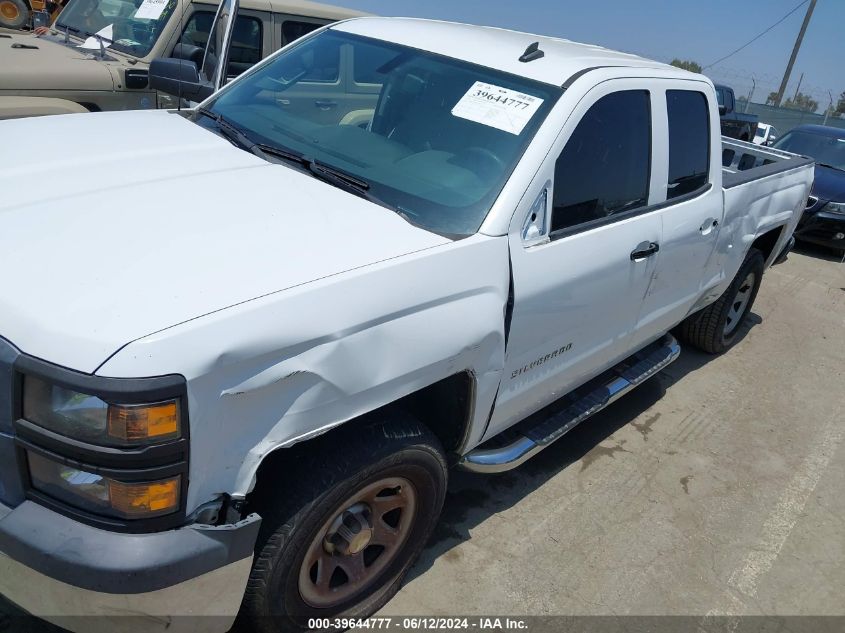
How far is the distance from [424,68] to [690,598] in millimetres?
2516

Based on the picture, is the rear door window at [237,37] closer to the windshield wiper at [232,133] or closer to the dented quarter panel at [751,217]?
the windshield wiper at [232,133]

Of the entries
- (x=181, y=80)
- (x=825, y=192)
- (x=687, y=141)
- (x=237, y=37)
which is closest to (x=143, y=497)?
(x=181, y=80)

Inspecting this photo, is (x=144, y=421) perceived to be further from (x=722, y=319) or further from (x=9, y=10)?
(x=9, y=10)

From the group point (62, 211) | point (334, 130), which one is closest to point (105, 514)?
point (62, 211)

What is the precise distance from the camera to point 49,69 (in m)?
5.09

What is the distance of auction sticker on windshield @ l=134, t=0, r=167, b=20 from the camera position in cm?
571

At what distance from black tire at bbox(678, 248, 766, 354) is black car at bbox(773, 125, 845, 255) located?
3.93 m

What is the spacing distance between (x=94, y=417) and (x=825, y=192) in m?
Result: 9.24

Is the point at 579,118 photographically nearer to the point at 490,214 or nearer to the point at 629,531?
the point at 490,214

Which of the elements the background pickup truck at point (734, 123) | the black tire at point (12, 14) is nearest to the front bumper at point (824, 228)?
the background pickup truck at point (734, 123)

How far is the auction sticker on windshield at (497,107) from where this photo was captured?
8.77 ft

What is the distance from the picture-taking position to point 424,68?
3021 millimetres

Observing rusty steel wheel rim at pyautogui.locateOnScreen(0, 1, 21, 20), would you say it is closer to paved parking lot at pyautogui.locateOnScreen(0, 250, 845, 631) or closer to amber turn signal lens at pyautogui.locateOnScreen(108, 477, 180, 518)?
paved parking lot at pyautogui.locateOnScreen(0, 250, 845, 631)

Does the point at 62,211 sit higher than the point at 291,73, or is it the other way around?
the point at 291,73
